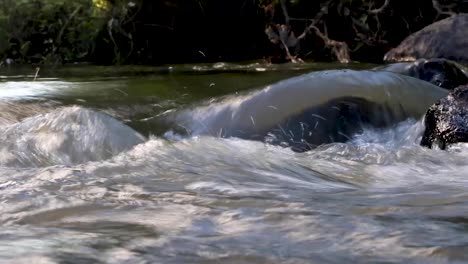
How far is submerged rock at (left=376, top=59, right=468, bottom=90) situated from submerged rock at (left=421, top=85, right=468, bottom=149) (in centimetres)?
162

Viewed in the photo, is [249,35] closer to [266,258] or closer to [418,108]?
[418,108]

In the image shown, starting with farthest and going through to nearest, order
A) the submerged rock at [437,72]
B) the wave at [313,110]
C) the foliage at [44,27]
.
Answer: the foliage at [44,27], the submerged rock at [437,72], the wave at [313,110]

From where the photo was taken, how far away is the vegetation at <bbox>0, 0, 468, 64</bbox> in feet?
29.5

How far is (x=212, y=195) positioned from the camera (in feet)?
7.88

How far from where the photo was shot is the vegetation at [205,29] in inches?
354

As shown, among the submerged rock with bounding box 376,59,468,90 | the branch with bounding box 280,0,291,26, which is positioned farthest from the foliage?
the submerged rock with bounding box 376,59,468,90

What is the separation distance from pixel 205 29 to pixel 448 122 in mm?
6439

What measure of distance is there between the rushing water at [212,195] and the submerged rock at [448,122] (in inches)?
4.1

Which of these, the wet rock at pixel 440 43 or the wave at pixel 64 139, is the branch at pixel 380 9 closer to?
the wet rock at pixel 440 43

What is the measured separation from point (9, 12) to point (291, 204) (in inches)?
362

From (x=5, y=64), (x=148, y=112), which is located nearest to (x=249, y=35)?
(x=5, y=64)

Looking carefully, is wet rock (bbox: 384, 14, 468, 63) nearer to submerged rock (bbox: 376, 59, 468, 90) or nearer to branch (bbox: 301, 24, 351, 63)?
branch (bbox: 301, 24, 351, 63)

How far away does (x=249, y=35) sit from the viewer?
987 cm

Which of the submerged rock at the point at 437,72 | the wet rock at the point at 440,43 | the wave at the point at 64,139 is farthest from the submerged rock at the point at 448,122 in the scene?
the wet rock at the point at 440,43
